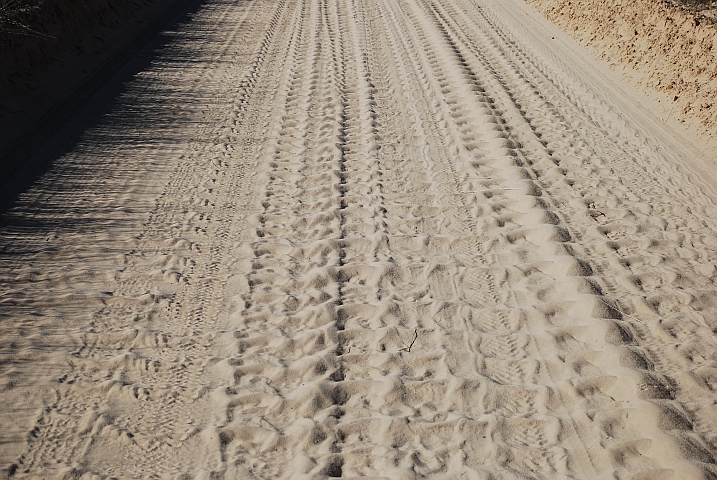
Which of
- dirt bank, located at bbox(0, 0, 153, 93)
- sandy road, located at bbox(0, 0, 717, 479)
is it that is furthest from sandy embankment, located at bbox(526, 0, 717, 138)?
dirt bank, located at bbox(0, 0, 153, 93)

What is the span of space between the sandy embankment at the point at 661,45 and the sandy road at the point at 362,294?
0.94m

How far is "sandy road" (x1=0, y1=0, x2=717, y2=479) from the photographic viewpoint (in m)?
3.38

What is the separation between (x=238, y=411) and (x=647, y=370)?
2479mm

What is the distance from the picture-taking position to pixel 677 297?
4.54m

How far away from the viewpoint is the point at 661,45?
9.30 meters

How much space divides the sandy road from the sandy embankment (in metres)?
0.94

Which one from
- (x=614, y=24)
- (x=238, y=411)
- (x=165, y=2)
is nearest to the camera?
(x=238, y=411)

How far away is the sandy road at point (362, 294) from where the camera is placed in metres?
3.38

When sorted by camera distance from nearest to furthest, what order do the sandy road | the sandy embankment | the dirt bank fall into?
1. the sandy road
2. the dirt bank
3. the sandy embankment

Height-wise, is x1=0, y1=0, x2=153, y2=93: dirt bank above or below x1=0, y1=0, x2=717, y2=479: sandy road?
below

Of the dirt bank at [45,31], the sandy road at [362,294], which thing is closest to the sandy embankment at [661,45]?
the sandy road at [362,294]

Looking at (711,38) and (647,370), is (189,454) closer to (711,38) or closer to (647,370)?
(647,370)

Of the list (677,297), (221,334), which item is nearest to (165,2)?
(221,334)

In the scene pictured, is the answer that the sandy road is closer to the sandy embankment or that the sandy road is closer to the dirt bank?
the sandy embankment
